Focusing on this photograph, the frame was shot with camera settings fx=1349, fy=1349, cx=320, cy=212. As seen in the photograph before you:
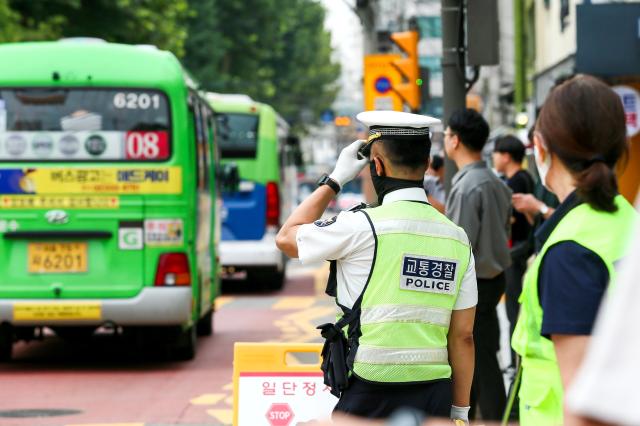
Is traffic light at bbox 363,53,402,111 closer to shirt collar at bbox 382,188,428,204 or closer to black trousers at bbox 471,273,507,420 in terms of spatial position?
black trousers at bbox 471,273,507,420

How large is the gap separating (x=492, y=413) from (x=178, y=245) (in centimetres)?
451

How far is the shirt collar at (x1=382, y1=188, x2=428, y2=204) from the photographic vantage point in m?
4.46

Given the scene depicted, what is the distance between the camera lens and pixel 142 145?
11.7 metres

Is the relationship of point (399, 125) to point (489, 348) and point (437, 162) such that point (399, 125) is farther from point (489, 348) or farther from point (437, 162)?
point (437, 162)

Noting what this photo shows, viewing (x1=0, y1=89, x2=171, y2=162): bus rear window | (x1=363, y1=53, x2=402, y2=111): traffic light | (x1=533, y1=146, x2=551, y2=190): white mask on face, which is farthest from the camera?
(x1=363, y1=53, x2=402, y2=111): traffic light

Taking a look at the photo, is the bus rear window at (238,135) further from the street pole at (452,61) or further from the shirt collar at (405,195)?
the shirt collar at (405,195)

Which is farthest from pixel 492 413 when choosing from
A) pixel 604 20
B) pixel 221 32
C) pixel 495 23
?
pixel 221 32

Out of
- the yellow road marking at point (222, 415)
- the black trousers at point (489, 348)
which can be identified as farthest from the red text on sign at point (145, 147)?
the black trousers at point (489, 348)

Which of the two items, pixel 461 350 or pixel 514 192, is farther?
pixel 514 192

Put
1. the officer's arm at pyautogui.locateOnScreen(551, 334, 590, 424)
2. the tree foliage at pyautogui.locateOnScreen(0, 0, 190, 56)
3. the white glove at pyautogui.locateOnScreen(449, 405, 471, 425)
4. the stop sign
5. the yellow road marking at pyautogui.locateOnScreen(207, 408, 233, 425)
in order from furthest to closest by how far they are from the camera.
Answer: the tree foliage at pyautogui.locateOnScreen(0, 0, 190, 56)
the yellow road marking at pyautogui.locateOnScreen(207, 408, 233, 425)
the stop sign
the white glove at pyautogui.locateOnScreen(449, 405, 471, 425)
the officer's arm at pyautogui.locateOnScreen(551, 334, 590, 424)

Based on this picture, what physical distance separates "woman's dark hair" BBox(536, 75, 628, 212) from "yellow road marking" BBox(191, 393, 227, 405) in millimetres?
7370

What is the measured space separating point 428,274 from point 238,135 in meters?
17.9

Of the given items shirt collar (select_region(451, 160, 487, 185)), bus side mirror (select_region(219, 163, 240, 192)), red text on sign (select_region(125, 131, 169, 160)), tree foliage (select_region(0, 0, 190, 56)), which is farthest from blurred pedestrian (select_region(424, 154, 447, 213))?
tree foliage (select_region(0, 0, 190, 56))

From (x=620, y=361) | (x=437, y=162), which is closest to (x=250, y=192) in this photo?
(x=437, y=162)
